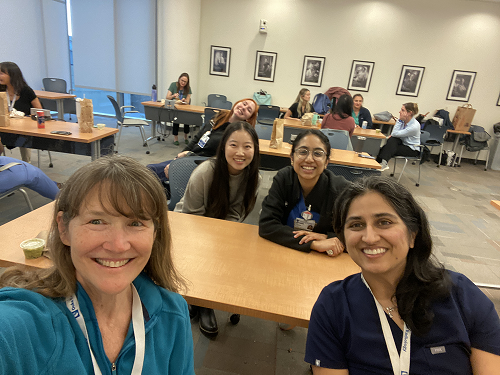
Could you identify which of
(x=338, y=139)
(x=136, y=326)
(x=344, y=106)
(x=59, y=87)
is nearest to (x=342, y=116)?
(x=344, y=106)

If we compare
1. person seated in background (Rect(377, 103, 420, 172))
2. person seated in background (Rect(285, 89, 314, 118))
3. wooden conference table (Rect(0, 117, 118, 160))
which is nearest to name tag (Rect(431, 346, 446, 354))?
wooden conference table (Rect(0, 117, 118, 160))

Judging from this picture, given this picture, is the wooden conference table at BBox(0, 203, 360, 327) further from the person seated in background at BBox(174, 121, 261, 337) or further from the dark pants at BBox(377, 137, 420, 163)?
the dark pants at BBox(377, 137, 420, 163)

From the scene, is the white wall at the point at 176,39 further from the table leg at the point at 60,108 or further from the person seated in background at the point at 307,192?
the person seated in background at the point at 307,192

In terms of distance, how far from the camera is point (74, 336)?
0.67m

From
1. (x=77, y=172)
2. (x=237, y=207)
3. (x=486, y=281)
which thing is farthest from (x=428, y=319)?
(x=486, y=281)

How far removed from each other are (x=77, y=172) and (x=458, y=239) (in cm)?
404

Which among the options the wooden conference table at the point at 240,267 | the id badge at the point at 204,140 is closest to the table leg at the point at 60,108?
the id badge at the point at 204,140

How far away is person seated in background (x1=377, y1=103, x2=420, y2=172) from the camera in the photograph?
4953 mm

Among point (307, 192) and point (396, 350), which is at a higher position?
point (307, 192)

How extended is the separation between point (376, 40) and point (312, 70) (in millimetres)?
1648

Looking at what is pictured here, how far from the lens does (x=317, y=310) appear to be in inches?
38.0

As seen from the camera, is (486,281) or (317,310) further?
(486,281)

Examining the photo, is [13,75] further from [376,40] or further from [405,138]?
[376,40]

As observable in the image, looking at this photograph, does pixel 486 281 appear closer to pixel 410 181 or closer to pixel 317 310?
pixel 317 310
